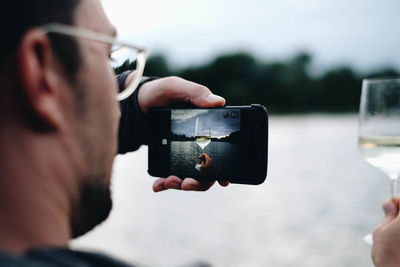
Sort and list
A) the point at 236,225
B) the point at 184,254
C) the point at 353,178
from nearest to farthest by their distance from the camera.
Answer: the point at 184,254 → the point at 236,225 → the point at 353,178

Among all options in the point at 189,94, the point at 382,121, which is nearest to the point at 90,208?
the point at 189,94

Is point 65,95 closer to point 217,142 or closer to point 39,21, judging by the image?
point 39,21

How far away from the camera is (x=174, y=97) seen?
5.32 feet

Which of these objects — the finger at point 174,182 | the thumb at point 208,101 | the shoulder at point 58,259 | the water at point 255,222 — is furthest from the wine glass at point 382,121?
the water at point 255,222

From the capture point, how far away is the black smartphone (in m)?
1.46

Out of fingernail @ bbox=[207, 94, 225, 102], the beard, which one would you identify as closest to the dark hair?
the beard

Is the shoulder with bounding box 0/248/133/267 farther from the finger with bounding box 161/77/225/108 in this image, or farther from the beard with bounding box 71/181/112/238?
the finger with bounding box 161/77/225/108

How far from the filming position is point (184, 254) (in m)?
5.70

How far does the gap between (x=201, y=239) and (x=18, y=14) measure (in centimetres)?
566

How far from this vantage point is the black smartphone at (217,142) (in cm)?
146

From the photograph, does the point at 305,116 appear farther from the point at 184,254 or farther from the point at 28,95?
the point at 28,95

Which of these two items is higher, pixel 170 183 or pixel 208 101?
pixel 208 101

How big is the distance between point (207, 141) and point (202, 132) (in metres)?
0.03

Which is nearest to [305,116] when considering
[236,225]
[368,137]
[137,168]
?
[137,168]
